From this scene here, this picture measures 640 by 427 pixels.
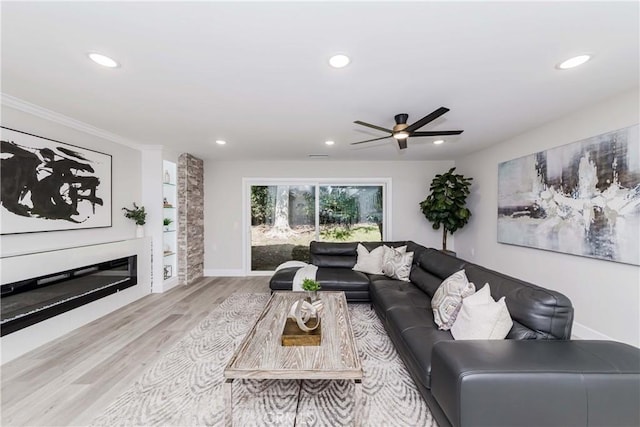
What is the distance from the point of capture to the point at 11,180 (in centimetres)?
269

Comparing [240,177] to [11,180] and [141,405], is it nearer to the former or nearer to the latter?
[11,180]

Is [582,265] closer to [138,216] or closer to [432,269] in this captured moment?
[432,269]

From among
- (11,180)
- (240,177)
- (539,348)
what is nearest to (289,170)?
(240,177)

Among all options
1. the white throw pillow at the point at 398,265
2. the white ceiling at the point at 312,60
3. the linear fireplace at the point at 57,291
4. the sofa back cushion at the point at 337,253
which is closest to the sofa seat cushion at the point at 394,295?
the white throw pillow at the point at 398,265

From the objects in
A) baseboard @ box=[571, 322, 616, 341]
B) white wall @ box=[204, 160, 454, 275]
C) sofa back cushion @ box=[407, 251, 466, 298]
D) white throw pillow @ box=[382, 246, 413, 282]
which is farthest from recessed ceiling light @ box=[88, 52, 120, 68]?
baseboard @ box=[571, 322, 616, 341]

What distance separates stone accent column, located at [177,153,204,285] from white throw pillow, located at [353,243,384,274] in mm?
3205

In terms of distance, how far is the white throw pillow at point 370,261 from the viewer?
14.1ft

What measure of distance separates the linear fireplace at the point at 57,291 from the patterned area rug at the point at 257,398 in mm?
1457

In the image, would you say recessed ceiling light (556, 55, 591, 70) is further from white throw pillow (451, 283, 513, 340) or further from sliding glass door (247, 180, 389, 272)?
sliding glass door (247, 180, 389, 272)

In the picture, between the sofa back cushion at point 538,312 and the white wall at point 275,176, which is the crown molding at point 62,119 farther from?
the sofa back cushion at point 538,312

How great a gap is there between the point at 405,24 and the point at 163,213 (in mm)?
4598

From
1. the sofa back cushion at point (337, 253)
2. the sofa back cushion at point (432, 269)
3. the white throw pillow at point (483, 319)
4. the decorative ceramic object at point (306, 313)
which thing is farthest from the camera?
the sofa back cushion at point (337, 253)

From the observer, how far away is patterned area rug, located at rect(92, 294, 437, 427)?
1.83 metres

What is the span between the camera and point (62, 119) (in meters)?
3.23
